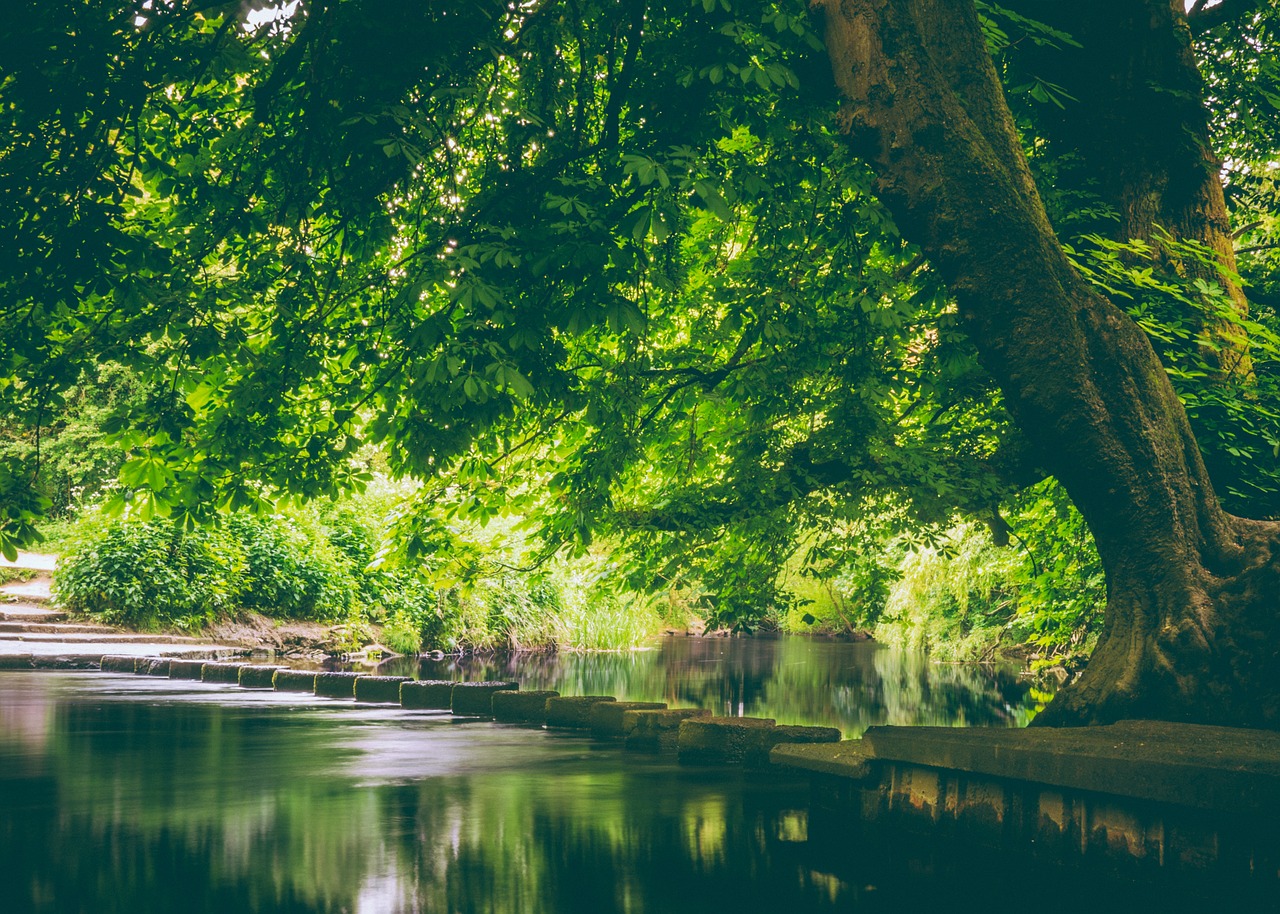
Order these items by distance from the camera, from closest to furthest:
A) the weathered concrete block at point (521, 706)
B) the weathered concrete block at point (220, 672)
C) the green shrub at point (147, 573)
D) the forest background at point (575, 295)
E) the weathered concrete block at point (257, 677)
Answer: the forest background at point (575, 295) < the weathered concrete block at point (521, 706) < the weathered concrete block at point (257, 677) < the weathered concrete block at point (220, 672) < the green shrub at point (147, 573)

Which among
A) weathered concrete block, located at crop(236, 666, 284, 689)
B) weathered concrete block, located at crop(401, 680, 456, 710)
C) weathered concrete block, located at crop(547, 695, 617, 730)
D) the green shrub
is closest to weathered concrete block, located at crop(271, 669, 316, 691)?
weathered concrete block, located at crop(236, 666, 284, 689)

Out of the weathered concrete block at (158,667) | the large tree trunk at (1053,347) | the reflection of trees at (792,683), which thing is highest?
the large tree trunk at (1053,347)

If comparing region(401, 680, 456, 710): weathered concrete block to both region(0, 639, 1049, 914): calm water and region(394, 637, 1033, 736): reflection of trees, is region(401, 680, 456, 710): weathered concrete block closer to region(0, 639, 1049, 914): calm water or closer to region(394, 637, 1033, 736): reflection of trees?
region(0, 639, 1049, 914): calm water

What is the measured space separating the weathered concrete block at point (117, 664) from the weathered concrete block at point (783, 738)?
11621 millimetres

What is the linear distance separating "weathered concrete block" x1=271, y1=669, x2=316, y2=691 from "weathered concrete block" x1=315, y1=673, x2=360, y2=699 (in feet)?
0.62

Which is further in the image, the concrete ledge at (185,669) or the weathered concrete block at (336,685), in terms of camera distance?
the concrete ledge at (185,669)

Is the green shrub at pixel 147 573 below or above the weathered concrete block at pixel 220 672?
above

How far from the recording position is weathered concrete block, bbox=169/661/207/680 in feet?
50.6

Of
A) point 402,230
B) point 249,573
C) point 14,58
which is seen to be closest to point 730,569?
point 402,230

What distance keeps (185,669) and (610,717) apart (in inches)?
331

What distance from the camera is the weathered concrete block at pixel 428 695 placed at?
41.2ft

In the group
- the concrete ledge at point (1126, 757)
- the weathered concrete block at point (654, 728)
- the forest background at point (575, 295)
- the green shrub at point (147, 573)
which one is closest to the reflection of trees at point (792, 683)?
the weathered concrete block at point (654, 728)

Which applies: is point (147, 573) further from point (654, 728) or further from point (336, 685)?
point (654, 728)

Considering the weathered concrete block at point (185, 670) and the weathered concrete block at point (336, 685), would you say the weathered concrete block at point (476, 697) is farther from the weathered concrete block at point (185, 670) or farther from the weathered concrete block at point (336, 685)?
the weathered concrete block at point (185, 670)
